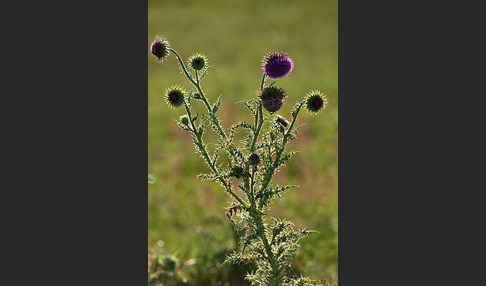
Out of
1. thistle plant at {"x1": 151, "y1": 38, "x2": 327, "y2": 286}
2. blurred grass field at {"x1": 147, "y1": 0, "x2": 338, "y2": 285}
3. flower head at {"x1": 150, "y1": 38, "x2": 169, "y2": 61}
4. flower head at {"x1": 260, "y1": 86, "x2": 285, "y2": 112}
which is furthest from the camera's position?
blurred grass field at {"x1": 147, "y1": 0, "x2": 338, "y2": 285}

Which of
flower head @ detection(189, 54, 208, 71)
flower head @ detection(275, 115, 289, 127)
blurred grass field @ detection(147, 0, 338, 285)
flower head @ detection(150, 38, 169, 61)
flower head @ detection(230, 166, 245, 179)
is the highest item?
blurred grass field @ detection(147, 0, 338, 285)

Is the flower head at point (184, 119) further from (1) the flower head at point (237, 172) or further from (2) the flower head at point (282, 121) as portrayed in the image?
(2) the flower head at point (282, 121)

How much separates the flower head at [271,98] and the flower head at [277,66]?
89mm

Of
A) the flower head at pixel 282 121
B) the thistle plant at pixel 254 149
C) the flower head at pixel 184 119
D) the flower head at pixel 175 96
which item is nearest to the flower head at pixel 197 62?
the thistle plant at pixel 254 149

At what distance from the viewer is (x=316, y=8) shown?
56.6 feet

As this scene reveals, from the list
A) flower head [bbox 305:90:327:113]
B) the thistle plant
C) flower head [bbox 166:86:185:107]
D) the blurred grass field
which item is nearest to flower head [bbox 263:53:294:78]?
the thistle plant

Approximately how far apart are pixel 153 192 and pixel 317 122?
369 cm

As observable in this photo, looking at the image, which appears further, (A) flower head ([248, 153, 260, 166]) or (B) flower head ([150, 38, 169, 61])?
(B) flower head ([150, 38, 169, 61])

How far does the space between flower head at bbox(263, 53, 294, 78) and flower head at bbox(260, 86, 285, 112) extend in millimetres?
89

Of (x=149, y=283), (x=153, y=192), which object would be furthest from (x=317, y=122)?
(x=149, y=283)

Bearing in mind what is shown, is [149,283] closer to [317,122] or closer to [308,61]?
[317,122]

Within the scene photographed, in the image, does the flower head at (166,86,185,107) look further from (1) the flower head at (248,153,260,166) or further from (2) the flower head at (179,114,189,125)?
(1) the flower head at (248,153,260,166)

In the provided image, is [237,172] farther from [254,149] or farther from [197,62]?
[197,62]

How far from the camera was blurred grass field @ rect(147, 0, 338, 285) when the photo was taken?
504 centimetres
